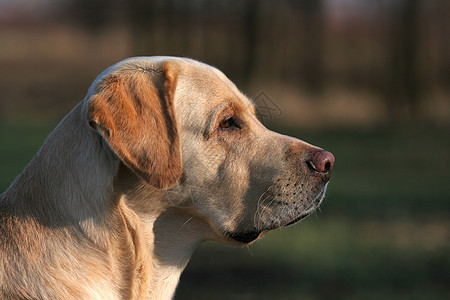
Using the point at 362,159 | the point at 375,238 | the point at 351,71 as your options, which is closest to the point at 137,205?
the point at 375,238

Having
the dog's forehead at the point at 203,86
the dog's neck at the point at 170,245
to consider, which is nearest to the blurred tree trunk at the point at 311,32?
the dog's forehead at the point at 203,86

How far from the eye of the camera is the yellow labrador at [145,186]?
2.95 meters

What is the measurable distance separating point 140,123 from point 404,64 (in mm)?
27529

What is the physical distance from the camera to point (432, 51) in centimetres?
2895

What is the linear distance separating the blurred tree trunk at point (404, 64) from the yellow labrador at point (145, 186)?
23.6 metres

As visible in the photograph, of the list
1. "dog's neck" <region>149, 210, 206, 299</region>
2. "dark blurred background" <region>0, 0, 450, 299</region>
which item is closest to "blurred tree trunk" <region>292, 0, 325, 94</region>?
"dark blurred background" <region>0, 0, 450, 299</region>

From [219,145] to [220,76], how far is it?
0.45 metres

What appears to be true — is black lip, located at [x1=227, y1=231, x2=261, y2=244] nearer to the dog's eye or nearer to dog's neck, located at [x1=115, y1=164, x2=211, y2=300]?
dog's neck, located at [x1=115, y1=164, x2=211, y2=300]

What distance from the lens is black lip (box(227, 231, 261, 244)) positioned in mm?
3375

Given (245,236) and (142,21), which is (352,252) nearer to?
(245,236)

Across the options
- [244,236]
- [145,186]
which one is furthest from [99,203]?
[244,236]

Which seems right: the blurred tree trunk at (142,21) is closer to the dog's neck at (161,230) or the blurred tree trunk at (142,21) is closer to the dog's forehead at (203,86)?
the dog's forehead at (203,86)

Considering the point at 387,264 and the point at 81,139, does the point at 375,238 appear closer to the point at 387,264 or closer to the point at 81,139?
the point at 387,264

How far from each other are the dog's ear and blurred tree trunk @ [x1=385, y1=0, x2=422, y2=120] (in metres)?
24.0
